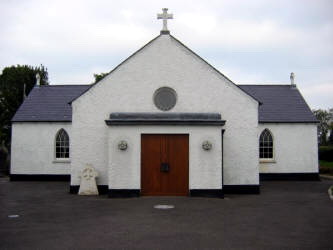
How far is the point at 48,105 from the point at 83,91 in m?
2.68

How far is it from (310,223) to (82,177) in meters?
10.5

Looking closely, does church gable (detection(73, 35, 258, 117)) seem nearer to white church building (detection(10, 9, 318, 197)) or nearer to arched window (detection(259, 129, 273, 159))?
white church building (detection(10, 9, 318, 197))

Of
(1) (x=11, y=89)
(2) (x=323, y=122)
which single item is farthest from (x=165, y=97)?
(2) (x=323, y=122)

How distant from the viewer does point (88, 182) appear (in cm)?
1827

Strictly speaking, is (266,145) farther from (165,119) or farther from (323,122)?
(323,122)

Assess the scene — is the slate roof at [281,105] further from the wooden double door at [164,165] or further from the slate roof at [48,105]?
the slate roof at [48,105]

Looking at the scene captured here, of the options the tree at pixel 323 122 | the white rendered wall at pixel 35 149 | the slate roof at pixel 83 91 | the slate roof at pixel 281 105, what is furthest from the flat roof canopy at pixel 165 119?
the tree at pixel 323 122

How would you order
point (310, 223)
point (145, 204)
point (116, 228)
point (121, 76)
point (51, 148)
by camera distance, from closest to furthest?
1. point (116, 228)
2. point (310, 223)
3. point (145, 204)
4. point (121, 76)
5. point (51, 148)

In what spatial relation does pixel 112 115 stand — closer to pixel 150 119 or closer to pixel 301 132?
pixel 150 119

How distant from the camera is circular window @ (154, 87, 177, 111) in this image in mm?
18719

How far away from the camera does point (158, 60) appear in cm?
1873

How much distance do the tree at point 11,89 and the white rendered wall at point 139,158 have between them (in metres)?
31.4

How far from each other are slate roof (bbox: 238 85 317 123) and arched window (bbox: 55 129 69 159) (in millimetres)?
12872

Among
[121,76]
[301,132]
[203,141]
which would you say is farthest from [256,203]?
[301,132]
